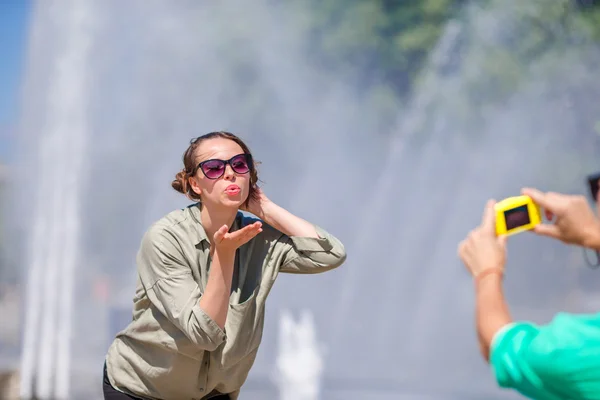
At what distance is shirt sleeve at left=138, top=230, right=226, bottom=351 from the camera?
2033mm

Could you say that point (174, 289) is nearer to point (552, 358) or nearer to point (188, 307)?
point (188, 307)

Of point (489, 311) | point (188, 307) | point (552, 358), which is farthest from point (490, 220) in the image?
point (188, 307)

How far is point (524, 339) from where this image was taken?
56.7 inches

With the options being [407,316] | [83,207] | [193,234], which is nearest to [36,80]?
[83,207]

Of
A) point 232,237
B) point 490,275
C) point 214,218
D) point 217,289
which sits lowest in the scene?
point 490,275

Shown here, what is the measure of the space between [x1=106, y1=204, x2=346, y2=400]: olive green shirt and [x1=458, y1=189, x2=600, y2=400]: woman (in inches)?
29.9

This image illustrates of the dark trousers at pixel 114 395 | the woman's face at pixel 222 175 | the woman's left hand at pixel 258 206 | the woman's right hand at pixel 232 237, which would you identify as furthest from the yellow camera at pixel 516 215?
the dark trousers at pixel 114 395

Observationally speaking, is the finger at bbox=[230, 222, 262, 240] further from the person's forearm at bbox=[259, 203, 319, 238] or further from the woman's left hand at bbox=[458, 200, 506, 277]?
the woman's left hand at bbox=[458, 200, 506, 277]

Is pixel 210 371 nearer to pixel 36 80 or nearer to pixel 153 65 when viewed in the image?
pixel 36 80

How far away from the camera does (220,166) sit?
221 cm

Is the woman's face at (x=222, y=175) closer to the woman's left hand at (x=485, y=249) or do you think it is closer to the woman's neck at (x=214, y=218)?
the woman's neck at (x=214, y=218)

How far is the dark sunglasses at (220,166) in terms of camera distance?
7.25 feet

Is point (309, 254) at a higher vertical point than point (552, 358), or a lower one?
higher

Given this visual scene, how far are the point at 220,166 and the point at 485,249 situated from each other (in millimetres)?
865
